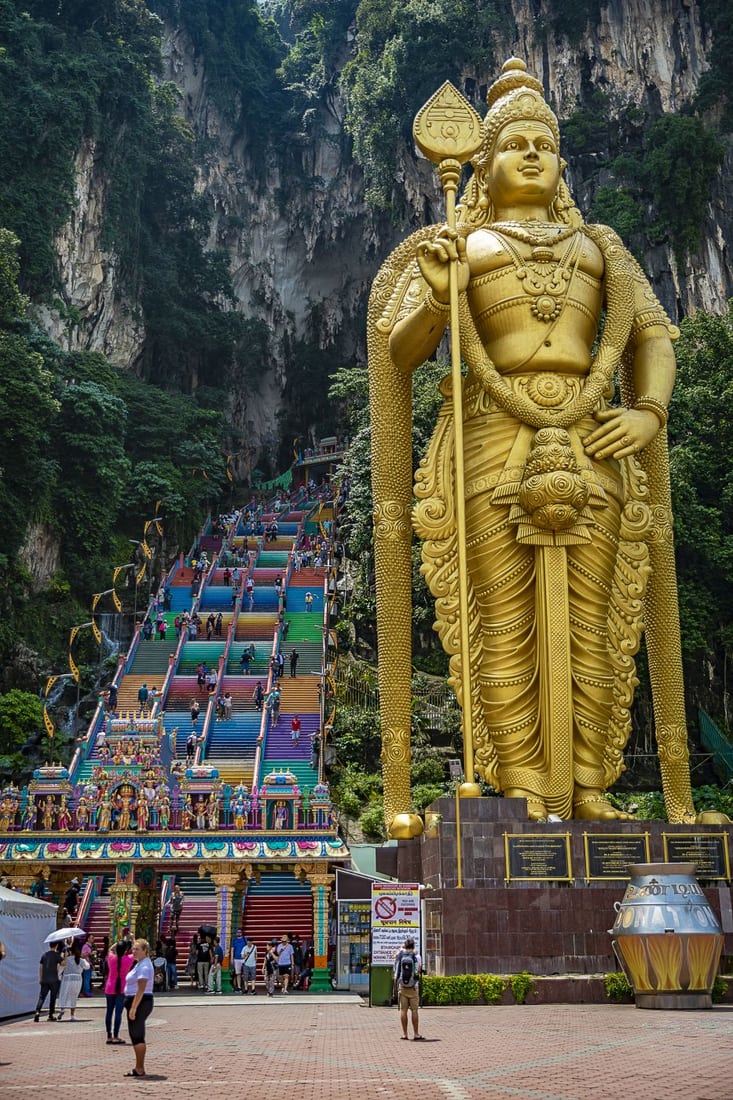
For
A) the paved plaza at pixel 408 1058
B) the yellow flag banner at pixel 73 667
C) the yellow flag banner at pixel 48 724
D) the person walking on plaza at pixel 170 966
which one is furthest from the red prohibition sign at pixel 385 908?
the yellow flag banner at pixel 73 667

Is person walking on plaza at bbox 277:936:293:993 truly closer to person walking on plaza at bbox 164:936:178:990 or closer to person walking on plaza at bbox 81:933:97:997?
person walking on plaza at bbox 164:936:178:990

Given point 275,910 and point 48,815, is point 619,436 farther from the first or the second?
point 275,910

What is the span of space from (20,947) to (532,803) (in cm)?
481

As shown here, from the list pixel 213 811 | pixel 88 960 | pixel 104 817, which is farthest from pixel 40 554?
pixel 88 960

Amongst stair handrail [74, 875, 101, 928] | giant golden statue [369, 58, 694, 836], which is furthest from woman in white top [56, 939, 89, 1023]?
stair handrail [74, 875, 101, 928]

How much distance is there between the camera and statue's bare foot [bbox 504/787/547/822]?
9094 mm

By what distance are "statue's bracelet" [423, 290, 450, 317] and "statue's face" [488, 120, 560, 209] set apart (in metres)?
1.74

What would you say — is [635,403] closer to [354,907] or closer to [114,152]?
[354,907]

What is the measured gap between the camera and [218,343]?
134 feet

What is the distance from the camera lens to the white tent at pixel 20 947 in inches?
376

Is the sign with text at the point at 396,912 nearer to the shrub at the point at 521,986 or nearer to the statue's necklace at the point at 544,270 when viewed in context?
the shrub at the point at 521,986

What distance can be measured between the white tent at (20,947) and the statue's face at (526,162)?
26.2 feet

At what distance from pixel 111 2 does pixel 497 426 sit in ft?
104

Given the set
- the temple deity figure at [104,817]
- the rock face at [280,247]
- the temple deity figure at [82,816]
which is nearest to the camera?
the temple deity figure at [104,817]
